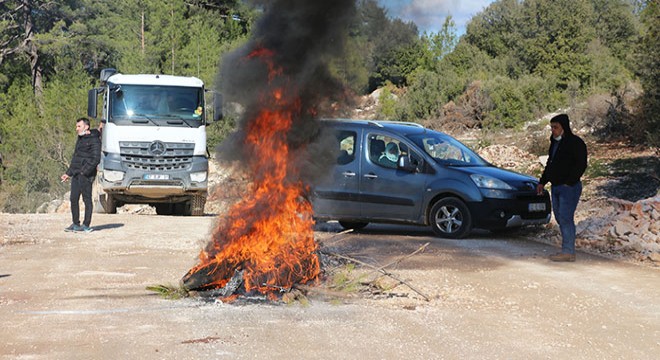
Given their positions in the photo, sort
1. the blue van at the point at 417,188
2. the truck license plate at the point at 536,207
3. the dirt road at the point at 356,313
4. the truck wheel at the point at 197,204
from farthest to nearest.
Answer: the truck wheel at the point at 197,204 < the truck license plate at the point at 536,207 < the blue van at the point at 417,188 < the dirt road at the point at 356,313

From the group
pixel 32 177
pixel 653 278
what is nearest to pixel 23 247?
pixel 653 278

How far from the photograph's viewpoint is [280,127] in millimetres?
8477

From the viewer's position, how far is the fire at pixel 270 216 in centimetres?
816

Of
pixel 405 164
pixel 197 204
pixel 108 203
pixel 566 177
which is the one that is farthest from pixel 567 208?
pixel 108 203

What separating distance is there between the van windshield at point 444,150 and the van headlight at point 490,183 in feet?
2.26

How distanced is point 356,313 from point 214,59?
65.9 feet

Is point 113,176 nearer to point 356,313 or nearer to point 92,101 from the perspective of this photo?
point 92,101

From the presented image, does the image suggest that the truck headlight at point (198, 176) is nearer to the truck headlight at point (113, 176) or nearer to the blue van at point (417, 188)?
the truck headlight at point (113, 176)

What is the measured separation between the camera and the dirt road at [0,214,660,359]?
6.16 meters

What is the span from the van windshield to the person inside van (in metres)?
0.36

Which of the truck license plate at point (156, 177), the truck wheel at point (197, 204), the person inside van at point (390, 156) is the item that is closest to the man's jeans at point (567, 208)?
the person inside van at point (390, 156)

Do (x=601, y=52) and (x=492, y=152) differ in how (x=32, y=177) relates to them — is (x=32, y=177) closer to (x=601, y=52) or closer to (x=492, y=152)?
(x=492, y=152)

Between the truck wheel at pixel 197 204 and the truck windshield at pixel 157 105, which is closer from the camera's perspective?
the truck windshield at pixel 157 105

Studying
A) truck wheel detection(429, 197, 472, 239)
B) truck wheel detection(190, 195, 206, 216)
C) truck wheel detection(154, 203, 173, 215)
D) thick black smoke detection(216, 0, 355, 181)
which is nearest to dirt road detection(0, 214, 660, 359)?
truck wheel detection(429, 197, 472, 239)
